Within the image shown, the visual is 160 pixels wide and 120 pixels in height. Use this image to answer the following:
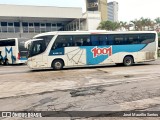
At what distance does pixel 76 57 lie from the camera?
17.7 m

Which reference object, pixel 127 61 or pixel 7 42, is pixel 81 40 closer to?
pixel 127 61

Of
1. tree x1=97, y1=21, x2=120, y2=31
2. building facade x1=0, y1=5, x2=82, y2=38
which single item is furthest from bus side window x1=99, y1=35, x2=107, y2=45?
tree x1=97, y1=21, x2=120, y2=31

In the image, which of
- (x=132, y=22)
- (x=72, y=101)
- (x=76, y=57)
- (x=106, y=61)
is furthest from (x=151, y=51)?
(x=132, y=22)

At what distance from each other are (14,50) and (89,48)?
31.0 ft

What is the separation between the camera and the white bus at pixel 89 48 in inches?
675

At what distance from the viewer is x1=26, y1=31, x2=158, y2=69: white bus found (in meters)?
17.2

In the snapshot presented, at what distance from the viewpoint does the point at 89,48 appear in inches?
706

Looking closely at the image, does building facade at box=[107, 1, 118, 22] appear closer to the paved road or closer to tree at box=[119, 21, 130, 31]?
tree at box=[119, 21, 130, 31]

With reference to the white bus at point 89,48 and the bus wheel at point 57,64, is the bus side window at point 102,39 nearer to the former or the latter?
the white bus at point 89,48

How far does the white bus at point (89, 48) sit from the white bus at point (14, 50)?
22.1 ft

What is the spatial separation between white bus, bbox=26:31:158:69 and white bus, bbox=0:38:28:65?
6.73 m

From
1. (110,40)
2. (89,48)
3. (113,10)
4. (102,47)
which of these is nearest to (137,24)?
(110,40)

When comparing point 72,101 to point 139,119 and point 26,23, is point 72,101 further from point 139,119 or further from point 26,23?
point 26,23

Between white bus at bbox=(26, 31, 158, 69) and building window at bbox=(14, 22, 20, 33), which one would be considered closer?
white bus at bbox=(26, 31, 158, 69)
